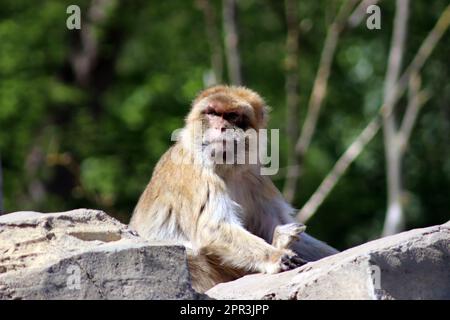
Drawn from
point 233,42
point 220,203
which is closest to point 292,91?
point 233,42

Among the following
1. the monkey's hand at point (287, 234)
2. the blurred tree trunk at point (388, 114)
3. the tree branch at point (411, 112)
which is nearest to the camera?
the monkey's hand at point (287, 234)

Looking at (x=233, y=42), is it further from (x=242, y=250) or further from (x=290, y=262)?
(x=290, y=262)

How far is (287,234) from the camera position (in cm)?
745

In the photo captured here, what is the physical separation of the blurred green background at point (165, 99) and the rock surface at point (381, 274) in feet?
39.1

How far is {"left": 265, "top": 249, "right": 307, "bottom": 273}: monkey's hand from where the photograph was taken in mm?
7152

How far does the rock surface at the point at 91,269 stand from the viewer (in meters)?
5.30

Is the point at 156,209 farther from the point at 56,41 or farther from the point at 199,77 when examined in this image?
the point at 56,41

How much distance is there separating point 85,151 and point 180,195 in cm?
1105

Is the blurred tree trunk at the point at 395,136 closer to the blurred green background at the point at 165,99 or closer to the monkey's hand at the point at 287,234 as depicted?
the blurred green background at the point at 165,99

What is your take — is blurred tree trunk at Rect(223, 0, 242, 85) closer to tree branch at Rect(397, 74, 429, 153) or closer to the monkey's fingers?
tree branch at Rect(397, 74, 429, 153)

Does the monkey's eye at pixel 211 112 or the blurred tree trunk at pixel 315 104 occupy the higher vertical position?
the blurred tree trunk at pixel 315 104

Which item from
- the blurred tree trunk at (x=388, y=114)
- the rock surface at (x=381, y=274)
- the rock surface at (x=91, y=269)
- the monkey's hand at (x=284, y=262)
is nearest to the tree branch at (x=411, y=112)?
the blurred tree trunk at (x=388, y=114)
